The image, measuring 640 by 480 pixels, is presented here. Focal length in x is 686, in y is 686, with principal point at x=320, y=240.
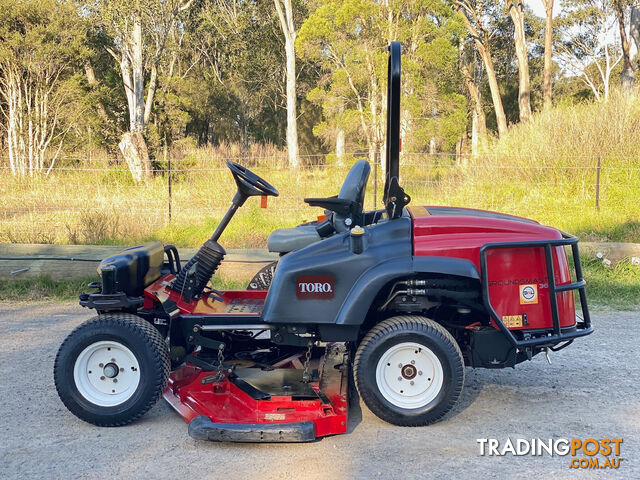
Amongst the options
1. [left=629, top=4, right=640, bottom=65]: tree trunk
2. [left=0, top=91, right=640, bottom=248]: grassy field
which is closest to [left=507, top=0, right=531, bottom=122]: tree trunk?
[left=629, top=4, right=640, bottom=65]: tree trunk

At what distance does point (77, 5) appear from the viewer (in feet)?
85.8

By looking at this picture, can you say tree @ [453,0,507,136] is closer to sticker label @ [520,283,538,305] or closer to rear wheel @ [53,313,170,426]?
sticker label @ [520,283,538,305]

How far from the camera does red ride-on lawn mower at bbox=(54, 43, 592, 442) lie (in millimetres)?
3982

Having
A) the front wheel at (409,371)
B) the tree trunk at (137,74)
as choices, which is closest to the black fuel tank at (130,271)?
the front wheel at (409,371)

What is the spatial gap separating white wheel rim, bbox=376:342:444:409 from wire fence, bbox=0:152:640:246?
609cm

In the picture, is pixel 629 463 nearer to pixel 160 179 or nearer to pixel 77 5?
pixel 160 179

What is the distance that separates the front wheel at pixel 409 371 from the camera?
3.98 metres

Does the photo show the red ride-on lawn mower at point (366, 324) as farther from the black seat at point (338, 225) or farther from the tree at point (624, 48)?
the tree at point (624, 48)

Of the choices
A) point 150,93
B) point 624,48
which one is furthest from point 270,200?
point 624,48

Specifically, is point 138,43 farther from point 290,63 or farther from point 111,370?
point 111,370

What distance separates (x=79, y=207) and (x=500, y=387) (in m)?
8.42

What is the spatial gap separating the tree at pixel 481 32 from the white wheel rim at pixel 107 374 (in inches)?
1074

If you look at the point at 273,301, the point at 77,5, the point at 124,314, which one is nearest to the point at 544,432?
the point at 273,301

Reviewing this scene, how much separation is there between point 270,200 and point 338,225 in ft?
26.3
